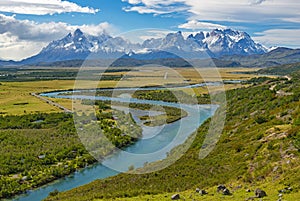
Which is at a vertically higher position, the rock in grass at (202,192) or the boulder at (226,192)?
the boulder at (226,192)

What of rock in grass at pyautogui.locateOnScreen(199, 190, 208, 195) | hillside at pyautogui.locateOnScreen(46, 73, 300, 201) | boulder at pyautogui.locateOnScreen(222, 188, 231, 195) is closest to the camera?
boulder at pyautogui.locateOnScreen(222, 188, 231, 195)

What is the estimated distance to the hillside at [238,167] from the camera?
24695 millimetres

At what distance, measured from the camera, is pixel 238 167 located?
96.5 ft

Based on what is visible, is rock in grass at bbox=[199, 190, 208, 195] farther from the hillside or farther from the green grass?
the hillside

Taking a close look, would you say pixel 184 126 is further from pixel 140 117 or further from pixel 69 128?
pixel 69 128

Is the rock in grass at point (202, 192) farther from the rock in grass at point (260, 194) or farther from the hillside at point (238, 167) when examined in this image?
the rock in grass at point (260, 194)

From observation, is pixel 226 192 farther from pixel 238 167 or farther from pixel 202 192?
pixel 238 167

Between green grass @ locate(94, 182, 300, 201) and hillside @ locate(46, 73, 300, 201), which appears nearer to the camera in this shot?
green grass @ locate(94, 182, 300, 201)

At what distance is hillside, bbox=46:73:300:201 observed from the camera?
81.0ft

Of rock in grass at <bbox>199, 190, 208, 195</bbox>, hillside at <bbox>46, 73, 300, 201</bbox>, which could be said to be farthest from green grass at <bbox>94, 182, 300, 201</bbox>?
rock in grass at <bbox>199, 190, 208, 195</bbox>

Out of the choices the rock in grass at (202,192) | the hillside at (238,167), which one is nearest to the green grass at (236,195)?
the hillside at (238,167)

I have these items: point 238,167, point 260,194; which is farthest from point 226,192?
point 238,167

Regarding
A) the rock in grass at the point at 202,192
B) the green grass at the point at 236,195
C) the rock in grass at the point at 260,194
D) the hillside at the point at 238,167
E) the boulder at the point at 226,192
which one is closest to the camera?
the green grass at the point at 236,195

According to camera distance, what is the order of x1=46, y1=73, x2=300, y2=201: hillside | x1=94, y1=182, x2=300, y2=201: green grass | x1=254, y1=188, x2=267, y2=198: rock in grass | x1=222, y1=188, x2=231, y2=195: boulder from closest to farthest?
x1=94, y1=182, x2=300, y2=201: green grass → x1=254, y1=188, x2=267, y2=198: rock in grass → x1=222, y1=188, x2=231, y2=195: boulder → x1=46, y1=73, x2=300, y2=201: hillside
